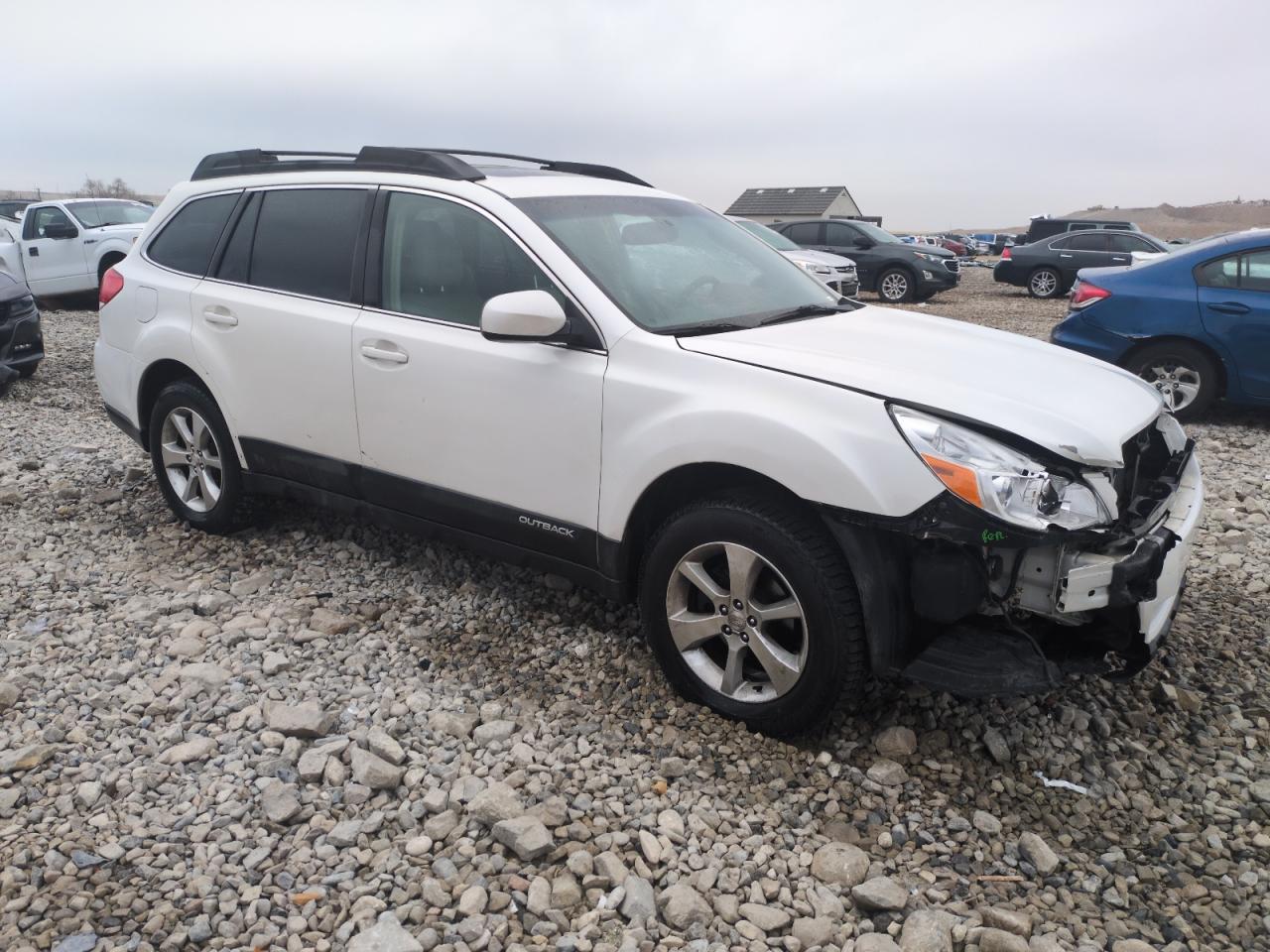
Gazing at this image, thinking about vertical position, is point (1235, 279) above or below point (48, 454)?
above

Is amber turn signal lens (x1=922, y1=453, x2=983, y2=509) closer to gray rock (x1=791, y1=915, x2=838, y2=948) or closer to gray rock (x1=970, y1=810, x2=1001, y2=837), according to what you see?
gray rock (x1=970, y1=810, x2=1001, y2=837)

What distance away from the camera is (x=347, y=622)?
4.05 meters

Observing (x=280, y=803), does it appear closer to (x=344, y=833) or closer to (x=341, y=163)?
(x=344, y=833)

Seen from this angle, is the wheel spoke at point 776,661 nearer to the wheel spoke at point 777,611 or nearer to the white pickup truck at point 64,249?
the wheel spoke at point 777,611

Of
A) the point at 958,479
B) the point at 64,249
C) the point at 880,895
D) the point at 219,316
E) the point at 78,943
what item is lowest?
the point at 78,943

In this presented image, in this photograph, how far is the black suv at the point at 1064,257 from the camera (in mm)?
19047

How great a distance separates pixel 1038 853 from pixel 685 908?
3.34 feet

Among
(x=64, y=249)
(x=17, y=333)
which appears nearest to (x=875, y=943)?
(x=17, y=333)

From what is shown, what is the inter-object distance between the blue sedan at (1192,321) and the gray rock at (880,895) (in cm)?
574

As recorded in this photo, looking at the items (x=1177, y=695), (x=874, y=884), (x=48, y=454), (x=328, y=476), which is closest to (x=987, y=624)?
(x=874, y=884)

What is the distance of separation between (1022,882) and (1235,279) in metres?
6.16

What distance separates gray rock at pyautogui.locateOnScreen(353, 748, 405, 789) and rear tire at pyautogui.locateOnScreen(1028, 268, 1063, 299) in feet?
64.4

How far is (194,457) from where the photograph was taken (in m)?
4.80

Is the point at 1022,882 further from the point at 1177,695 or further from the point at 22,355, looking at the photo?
the point at 22,355
